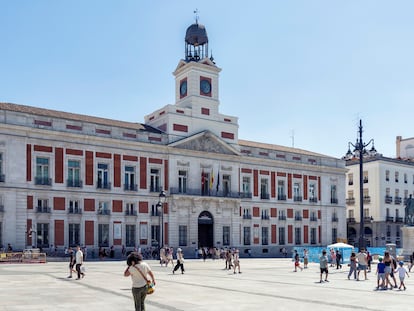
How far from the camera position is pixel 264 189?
61469mm

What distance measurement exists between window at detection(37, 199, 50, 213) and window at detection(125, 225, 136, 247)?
779cm

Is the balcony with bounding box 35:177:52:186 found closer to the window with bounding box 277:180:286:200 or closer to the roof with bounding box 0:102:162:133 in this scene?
the roof with bounding box 0:102:162:133

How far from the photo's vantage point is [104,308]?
15148 millimetres

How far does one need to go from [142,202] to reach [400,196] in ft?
135

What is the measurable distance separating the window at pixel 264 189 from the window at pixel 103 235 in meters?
19.2

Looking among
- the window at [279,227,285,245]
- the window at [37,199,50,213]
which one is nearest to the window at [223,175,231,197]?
the window at [279,227,285,245]

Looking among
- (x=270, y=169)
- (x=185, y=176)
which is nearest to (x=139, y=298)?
(x=185, y=176)

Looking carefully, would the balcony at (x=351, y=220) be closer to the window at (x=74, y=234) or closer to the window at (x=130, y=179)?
the window at (x=130, y=179)

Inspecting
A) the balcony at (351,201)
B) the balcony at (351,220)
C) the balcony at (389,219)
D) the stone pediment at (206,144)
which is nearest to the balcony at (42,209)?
the stone pediment at (206,144)

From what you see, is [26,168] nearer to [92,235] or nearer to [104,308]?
[92,235]

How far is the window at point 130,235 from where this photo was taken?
164ft

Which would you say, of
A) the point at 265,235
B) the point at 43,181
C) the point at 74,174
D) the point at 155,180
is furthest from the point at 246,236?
the point at 43,181

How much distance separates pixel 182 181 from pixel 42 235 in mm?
15100

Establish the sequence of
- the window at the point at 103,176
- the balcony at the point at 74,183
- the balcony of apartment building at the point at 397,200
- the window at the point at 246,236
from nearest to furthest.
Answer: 1. the balcony at the point at 74,183
2. the window at the point at 103,176
3. the window at the point at 246,236
4. the balcony of apartment building at the point at 397,200
